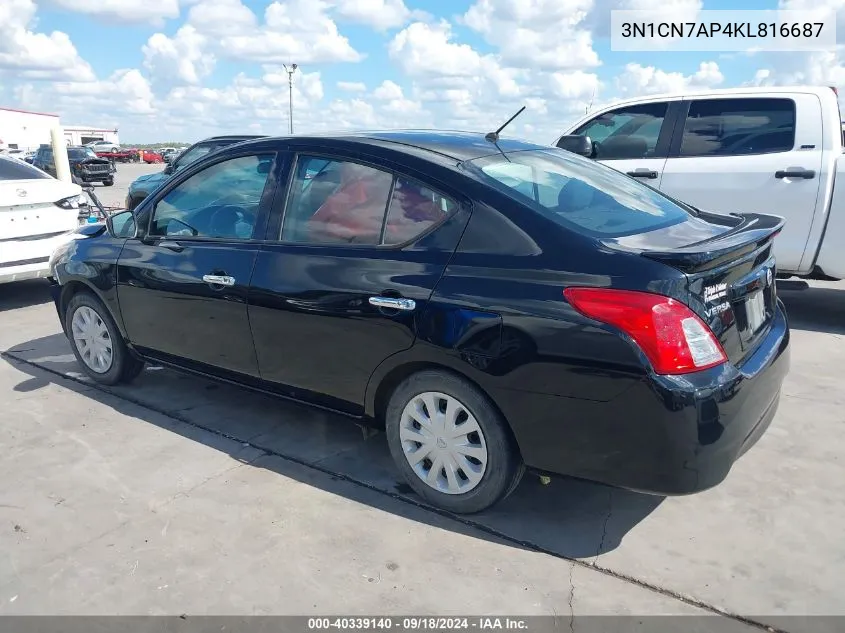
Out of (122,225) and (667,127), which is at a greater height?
(667,127)

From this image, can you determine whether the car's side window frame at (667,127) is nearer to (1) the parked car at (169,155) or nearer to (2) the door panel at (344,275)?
(2) the door panel at (344,275)

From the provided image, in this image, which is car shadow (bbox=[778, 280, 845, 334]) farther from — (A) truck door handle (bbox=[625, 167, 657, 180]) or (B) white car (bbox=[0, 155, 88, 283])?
(B) white car (bbox=[0, 155, 88, 283])

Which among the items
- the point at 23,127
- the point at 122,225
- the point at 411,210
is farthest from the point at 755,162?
the point at 23,127

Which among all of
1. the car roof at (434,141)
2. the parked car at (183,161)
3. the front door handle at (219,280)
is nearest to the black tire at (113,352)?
the front door handle at (219,280)

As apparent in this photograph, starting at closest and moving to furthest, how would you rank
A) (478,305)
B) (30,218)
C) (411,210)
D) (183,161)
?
(478,305), (411,210), (30,218), (183,161)

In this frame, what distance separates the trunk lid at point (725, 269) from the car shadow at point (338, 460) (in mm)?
825

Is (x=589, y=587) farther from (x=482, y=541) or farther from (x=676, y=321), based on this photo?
(x=676, y=321)

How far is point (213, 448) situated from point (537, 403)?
202 centimetres

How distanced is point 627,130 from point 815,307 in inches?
97.9

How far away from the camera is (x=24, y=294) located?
7.96 meters

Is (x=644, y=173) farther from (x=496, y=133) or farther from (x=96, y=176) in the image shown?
(x=96, y=176)

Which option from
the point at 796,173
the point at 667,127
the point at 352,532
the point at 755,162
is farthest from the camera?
the point at 667,127

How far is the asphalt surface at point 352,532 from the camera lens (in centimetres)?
263
